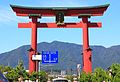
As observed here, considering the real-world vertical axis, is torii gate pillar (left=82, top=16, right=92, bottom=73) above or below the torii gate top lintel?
below

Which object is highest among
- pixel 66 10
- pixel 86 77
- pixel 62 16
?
pixel 66 10

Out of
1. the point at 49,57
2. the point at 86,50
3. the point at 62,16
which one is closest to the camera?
the point at 49,57

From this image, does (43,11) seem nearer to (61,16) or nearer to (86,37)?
(61,16)

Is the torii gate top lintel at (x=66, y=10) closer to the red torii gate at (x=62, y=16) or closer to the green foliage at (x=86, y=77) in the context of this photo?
the red torii gate at (x=62, y=16)

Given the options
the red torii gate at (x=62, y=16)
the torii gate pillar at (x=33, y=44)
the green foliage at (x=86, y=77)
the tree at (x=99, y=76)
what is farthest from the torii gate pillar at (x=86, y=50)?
the torii gate pillar at (x=33, y=44)

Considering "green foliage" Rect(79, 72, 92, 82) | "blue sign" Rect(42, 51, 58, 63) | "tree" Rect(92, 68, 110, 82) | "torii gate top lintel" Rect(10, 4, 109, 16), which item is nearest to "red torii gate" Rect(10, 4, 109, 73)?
"torii gate top lintel" Rect(10, 4, 109, 16)

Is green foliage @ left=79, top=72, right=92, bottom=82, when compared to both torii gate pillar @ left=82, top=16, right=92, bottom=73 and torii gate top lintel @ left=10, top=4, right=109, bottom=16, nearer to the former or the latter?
torii gate pillar @ left=82, top=16, right=92, bottom=73

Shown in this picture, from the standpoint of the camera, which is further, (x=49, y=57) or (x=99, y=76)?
(x=99, y=76)

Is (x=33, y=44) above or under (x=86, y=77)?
above

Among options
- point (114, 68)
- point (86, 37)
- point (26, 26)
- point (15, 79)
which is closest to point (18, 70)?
point (15, 79)

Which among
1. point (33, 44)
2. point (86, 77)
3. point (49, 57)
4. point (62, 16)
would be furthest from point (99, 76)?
point (49, 57)

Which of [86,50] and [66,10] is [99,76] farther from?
[66,10]

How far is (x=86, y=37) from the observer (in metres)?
68.0

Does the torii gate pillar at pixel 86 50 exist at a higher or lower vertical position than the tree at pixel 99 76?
higher
